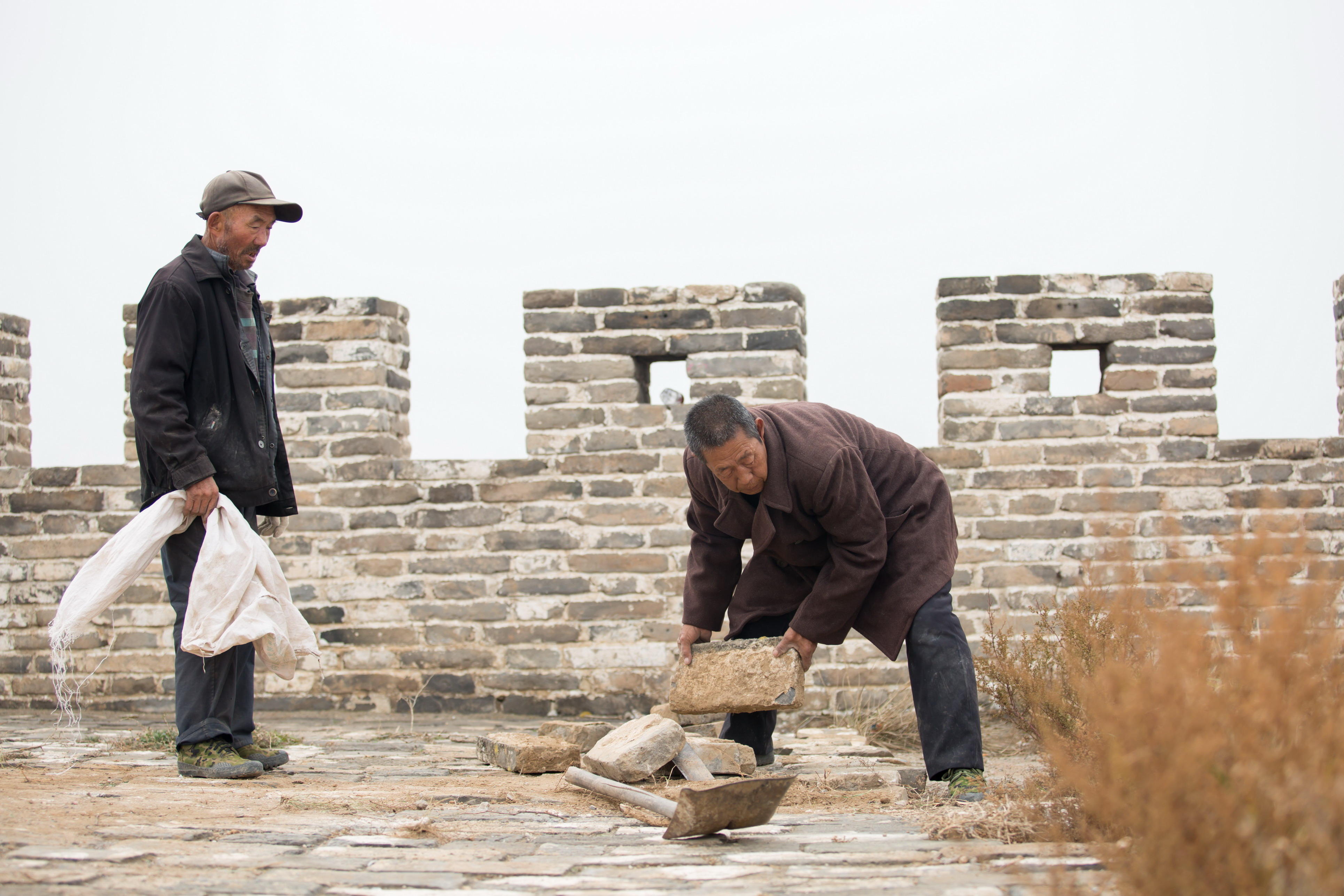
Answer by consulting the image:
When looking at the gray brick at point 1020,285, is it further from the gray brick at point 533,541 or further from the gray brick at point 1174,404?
the gray brick at point 533,541

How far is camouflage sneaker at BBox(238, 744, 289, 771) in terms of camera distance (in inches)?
163

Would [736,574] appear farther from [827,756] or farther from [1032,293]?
[1032,293]

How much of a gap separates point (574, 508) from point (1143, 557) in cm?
292

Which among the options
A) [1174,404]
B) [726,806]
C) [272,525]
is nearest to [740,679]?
[726,806]

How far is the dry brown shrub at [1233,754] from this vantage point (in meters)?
1.76

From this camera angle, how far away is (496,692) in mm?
6164

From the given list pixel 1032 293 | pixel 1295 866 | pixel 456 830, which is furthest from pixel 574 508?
pixel 1295 866

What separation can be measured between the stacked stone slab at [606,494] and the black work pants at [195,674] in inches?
85.3

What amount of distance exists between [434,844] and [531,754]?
50.7 inches

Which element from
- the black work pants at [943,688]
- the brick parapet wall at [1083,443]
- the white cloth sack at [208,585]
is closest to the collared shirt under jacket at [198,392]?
the white cloth sack at [208,585]

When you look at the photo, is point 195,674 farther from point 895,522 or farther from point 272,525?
point 895,522

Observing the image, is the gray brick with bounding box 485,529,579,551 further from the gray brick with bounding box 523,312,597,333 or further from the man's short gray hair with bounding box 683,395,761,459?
the man's short gray hair with bounding box 683,395,761,459

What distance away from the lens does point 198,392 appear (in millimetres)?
4062

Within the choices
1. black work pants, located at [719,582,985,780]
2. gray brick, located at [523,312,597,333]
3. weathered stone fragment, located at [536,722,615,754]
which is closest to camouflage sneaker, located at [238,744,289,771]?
weathered stone fragment, located at [536,722,615,754]
